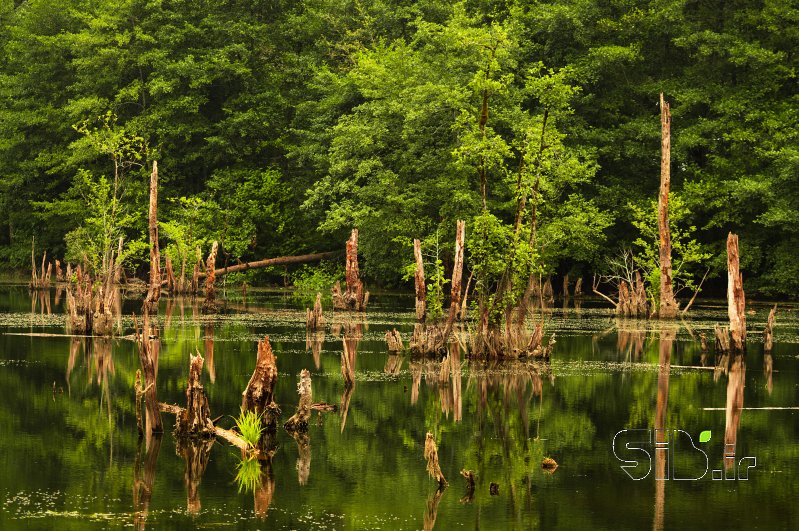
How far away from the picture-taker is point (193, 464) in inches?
639

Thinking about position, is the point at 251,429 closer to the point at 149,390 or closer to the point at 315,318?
the point at 149,390

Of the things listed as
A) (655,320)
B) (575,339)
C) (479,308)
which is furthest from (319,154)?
(479,308)

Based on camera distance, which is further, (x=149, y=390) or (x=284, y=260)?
(x=284, y=260)

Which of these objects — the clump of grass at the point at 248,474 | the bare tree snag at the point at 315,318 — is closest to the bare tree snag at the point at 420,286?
the bare tree snag at the point at 315,318

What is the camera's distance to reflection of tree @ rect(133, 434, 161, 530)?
13.4 meters

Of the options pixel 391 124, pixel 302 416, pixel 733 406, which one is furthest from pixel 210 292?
pixel 302 416

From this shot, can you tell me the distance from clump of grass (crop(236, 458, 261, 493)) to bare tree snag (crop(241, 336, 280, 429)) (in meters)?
1.57

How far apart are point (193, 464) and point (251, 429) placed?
137 cm

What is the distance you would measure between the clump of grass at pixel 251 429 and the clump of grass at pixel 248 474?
596 mm

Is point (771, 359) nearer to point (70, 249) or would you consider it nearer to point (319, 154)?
point (319, 154)

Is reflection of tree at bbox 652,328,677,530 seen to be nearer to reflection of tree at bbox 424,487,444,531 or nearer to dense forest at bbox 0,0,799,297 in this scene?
reflection of tree at bbox 424,487,444,531

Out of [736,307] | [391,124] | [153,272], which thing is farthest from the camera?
[391,124]

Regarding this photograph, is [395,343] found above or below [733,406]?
above

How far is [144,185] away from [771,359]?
145ft
